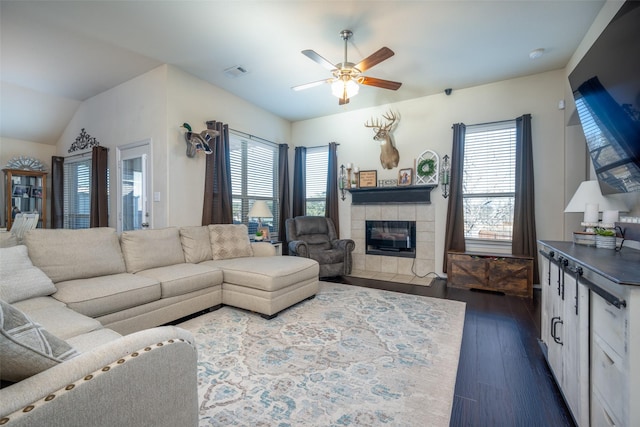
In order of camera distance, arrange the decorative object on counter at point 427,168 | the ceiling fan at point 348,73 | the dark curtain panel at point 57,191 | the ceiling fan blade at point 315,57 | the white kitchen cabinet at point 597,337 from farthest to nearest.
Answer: the dark curtain panel at point 57,191
the decorative object on counter at point 427,168
the ceiling fan at point 348,73
the ceiling fan blade at point 315,57
the white kitchen cabinet at point 597,337

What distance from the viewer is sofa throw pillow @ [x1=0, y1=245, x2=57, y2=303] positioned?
182 cm

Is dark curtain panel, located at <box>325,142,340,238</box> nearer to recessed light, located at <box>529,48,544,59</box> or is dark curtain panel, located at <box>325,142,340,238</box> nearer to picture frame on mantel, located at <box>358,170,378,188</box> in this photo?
picture frame on mantel, located at <box>358,170,378,188</box>

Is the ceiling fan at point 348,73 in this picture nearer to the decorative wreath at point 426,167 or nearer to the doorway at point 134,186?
the decorative wreath at point 426,167

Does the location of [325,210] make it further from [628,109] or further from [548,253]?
[628,109]

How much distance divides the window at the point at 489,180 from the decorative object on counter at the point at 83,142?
601 cm

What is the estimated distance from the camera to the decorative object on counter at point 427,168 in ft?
14.8

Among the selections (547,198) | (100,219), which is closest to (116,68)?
(100,219)

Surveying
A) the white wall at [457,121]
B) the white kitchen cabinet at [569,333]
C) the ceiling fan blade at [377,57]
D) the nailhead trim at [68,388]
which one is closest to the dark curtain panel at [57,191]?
the white wall at [457,121]

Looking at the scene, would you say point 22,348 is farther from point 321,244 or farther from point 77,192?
point 77,192

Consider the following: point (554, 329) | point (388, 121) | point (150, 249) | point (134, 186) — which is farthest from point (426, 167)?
point (134, 186)

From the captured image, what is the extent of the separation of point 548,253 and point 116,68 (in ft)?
17.2

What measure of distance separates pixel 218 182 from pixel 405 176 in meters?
3.02

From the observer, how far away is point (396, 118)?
4.81 metres

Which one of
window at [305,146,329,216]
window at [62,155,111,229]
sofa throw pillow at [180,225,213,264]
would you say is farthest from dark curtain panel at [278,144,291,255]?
window at [62,155,111,229]
